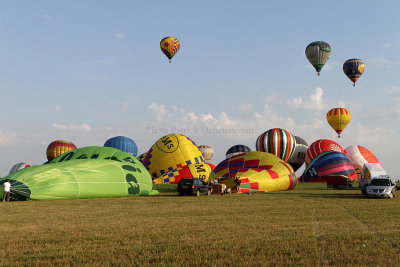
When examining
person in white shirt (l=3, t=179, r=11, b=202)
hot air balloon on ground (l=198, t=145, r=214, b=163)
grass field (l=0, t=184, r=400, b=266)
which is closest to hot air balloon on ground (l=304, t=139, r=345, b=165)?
hot air balloon on ground (l=198, t=145, r=214, b=163)

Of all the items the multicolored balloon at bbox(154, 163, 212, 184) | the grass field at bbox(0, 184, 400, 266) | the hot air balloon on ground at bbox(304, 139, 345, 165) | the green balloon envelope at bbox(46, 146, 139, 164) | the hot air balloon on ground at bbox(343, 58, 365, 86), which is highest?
the hot air balloon on ground at bbox(343, 58, 365, 86)

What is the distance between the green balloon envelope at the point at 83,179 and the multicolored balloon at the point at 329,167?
19902 millimetres

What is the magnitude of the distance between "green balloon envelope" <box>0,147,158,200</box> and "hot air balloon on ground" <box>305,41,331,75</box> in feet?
105

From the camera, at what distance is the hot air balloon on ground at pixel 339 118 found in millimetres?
54625

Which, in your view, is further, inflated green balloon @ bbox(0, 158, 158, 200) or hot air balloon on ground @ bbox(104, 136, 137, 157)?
hot air balloon on ground @ bbox(104, 136, 137, 157)

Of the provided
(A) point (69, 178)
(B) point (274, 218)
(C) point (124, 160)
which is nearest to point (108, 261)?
(B) point (274, 218)

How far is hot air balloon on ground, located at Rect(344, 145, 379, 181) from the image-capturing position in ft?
174

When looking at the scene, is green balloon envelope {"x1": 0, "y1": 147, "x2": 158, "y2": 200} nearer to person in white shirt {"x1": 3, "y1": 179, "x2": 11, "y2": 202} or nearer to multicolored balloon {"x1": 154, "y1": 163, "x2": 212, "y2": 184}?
person in white shirt {"x1": 3, "y1": 179, "x2": 11, "y2": 202}

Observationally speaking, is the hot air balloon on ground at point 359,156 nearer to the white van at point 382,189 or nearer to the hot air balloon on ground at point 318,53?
the hot air balloon on ground at point 318,53

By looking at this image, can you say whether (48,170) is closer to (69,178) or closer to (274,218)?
(69,178)

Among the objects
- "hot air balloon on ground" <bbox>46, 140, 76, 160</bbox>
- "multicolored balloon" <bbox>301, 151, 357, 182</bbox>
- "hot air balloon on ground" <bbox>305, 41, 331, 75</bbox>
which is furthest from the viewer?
"hot air balloon on ground" <bbox>46, 140, 76, 160</bbox>

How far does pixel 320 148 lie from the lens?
169ft

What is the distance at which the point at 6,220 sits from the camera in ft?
42.4

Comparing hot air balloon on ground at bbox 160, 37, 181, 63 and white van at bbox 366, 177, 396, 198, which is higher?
hot air balloon on ground at bbox 160, 37, 181, 63
